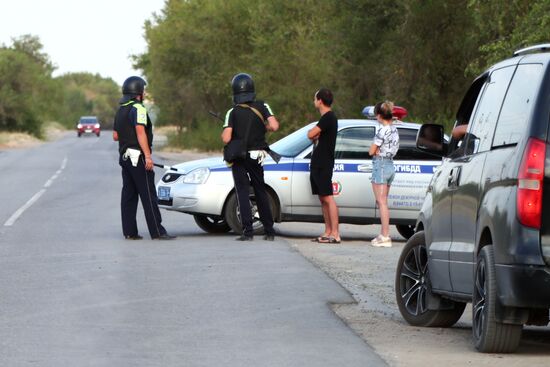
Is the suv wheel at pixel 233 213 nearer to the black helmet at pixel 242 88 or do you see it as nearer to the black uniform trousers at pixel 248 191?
the black uniform trousers at pixel 248 191

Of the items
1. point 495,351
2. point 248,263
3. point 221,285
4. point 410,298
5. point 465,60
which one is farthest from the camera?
point 465,60

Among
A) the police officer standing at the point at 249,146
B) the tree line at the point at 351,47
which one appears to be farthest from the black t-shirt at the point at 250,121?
the tree line at the point at 351,47

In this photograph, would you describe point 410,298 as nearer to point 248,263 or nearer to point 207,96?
point 248,263

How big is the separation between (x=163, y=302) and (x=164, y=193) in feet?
21.7

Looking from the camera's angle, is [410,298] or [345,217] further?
[345,217]

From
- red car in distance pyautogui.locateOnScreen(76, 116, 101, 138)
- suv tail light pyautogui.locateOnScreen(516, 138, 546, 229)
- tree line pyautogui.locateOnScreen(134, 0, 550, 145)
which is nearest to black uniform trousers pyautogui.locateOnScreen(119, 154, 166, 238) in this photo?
tree line pyautogui.locateOnScreen(134, 0, 550, 145)

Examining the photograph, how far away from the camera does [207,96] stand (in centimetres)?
6469

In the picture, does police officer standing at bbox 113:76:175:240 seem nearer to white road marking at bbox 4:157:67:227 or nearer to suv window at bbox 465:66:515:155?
white road marking at bbox 4:157:67:227

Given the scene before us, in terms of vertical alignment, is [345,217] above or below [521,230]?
below

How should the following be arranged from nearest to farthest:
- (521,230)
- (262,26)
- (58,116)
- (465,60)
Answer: (521,230), (465,60), (262,26), (58,116)

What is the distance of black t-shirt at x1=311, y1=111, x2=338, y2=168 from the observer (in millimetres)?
16281

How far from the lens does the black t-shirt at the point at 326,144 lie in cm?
1628

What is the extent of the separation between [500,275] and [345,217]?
30.1 ft

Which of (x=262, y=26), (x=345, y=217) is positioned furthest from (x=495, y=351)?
(x=262, y=26)
